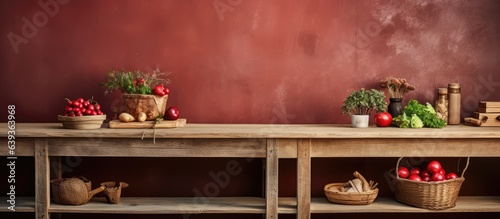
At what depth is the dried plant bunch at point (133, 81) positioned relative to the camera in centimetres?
406

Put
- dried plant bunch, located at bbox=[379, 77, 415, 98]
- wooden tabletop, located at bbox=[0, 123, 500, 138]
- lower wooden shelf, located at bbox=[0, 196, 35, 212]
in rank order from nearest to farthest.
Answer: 1. wooden tabletop, located at bbox=[0, 123, 500, 138]
2. lower wooden shelf, located at bbox=[0, 196, 35, 212]
3. dried plant bunch, located at bbox=[379, 77, 415, 98]

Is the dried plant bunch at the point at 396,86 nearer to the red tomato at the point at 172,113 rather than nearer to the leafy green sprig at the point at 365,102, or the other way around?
the leafy green sprig at the point at 365,102

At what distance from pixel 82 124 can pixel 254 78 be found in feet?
4.37

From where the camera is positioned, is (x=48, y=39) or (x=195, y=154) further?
(x=48, y=39)

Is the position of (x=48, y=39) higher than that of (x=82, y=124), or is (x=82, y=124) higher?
(x=48, y=39)

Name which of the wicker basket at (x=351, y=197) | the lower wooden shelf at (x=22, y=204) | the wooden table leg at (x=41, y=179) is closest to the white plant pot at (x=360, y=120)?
the wicker basket at (x=351, y=197)

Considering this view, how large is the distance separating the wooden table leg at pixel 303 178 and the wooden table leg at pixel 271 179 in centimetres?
16

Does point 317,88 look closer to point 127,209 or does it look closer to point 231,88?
point 231,88

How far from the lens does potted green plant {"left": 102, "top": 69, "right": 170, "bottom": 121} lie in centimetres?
400

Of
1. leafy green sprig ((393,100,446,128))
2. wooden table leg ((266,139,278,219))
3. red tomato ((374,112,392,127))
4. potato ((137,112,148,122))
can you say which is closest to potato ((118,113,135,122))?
potato ((137,112,148,122))

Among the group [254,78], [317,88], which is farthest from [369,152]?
[254,78]

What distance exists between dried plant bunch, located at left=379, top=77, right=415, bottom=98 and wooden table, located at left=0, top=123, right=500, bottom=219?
0.49 metres

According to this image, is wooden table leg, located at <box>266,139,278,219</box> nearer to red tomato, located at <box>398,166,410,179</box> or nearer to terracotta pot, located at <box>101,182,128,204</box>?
red tomato, located at <box>398,166,410,179</box>

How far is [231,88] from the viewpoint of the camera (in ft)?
14.4
